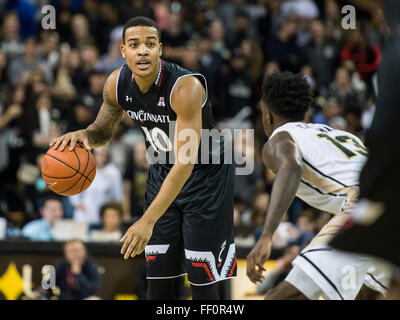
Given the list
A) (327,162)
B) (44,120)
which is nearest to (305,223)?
(44,120)

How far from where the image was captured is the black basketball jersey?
4.96 m

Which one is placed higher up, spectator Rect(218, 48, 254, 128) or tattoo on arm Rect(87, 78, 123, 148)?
tattoo on arm Rect(87, 78, 123, 148)

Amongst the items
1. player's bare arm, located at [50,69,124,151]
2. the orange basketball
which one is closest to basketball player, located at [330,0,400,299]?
the orange basketball

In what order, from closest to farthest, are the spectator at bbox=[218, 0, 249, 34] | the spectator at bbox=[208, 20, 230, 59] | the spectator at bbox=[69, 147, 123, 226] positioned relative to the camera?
1. the spectator at bbox=[69, 147, 123, 226]
2. the spectator at bbox=[208, 20, 230, 59]
3. the spectator at bbox=[218, 0, 249, 34]

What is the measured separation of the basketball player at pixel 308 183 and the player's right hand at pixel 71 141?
4.15 feet

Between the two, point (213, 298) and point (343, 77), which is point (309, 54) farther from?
point (213, 298)

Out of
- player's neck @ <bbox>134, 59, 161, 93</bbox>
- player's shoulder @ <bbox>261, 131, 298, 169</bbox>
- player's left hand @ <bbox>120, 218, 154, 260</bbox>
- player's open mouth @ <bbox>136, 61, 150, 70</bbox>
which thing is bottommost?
player's left hand @ <bbox>120, 218, 154, 260</bbox>

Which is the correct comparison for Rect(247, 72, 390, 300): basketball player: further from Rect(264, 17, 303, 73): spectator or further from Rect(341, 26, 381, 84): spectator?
Rect(264, 17, 303, 73): spectator

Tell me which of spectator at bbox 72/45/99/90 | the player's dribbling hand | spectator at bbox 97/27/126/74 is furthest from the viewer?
spectator at bbox 97/27/126/74

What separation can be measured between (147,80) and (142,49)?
24 centimetres

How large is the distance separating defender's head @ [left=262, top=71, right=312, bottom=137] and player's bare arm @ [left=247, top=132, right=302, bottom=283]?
452mm

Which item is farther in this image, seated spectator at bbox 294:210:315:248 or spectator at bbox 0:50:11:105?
spectator at bbox 0:50:11:105

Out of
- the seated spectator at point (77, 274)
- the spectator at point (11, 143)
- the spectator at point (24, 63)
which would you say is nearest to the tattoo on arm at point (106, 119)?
the seated spectator at point (77, 274)

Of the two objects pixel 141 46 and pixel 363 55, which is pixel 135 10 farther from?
pixel 141 46
